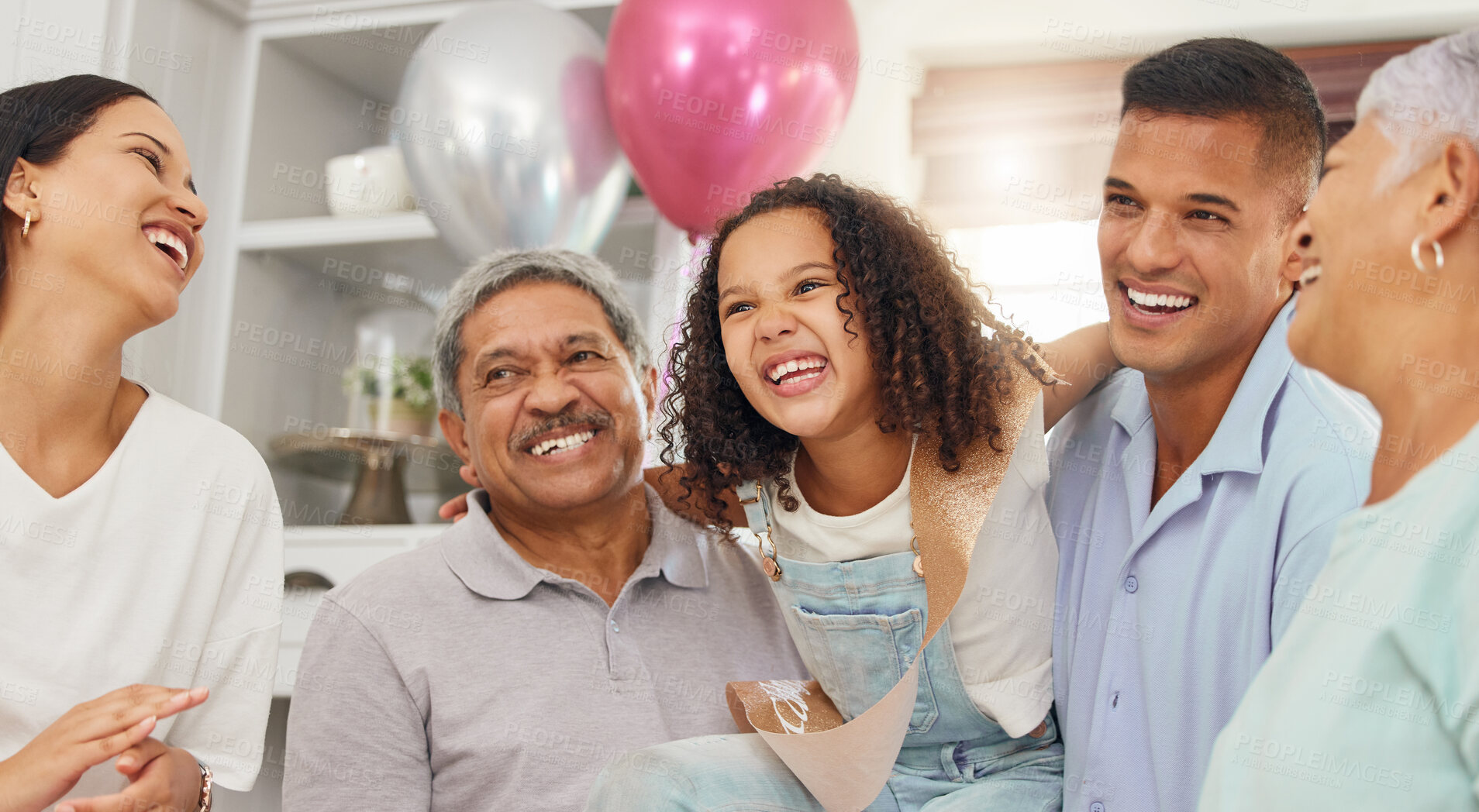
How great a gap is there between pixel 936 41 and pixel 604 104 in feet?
3.04

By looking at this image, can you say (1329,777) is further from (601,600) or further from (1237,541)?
(601,600)

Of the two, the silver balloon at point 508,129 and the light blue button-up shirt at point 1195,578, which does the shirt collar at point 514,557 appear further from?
the silver balloon at point 508,129

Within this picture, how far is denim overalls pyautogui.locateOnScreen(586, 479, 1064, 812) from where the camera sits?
1.36 meters

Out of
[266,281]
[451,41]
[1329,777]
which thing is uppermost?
[451,41]

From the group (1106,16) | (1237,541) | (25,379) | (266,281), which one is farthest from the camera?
(266,281)

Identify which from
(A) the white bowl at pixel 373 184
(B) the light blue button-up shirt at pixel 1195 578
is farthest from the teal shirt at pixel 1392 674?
(A) the white bowl at pixel 373 184

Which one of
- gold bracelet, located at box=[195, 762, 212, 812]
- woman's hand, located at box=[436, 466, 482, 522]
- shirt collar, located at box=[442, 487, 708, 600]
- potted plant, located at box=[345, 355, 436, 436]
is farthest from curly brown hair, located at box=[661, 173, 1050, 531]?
potted plant, located at box=[345, 355, 436, 436]

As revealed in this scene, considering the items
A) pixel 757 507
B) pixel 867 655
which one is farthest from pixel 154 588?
pixel 867 655

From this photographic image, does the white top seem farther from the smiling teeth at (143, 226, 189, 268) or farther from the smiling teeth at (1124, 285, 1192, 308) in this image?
the smiling teeth at (143, 226, 189, 268)

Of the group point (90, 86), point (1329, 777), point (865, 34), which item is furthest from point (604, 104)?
point (1329, 777)

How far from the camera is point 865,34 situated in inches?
113

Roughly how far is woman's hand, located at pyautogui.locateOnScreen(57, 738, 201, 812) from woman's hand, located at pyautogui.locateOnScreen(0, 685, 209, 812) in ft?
0.09

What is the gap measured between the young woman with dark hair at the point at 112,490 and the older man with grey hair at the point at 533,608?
0.15 meters

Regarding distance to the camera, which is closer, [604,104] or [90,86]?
[90,86]
